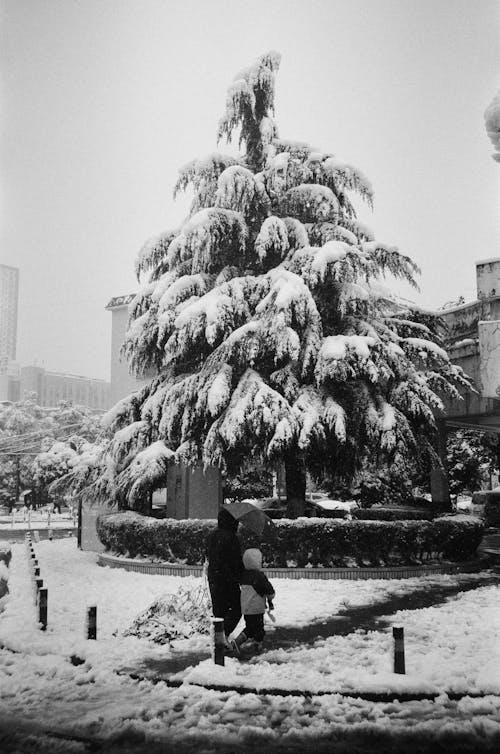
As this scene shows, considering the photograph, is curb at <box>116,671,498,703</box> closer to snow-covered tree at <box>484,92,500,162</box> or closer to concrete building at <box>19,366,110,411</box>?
snow-covered tree at <box>484,92,500,162</box>

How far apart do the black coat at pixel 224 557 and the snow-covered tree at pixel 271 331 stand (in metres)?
6.03

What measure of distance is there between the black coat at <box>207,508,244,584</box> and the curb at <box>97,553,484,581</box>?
579 centimetres

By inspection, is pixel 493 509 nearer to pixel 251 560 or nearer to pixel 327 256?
pixel 327 256

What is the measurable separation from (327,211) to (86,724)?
44.8 feet

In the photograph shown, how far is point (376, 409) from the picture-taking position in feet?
51.2

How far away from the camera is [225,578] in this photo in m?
8.35

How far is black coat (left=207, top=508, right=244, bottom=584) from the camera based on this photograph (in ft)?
27.4

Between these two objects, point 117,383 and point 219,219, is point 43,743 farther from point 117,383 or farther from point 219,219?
point 117,383

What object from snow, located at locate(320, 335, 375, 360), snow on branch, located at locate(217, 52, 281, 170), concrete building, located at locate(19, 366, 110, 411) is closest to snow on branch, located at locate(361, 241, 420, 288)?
snow, located at locate(320, 335, 375, 360)

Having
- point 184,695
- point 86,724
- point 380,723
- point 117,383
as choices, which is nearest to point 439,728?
point 380,723

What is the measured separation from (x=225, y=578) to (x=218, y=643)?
1009mm

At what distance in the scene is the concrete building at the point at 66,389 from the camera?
174 feet

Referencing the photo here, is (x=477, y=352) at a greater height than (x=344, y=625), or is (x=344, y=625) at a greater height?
(x=477, y=352)

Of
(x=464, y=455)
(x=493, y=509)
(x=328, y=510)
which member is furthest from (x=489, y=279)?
(x=464, y=455)
